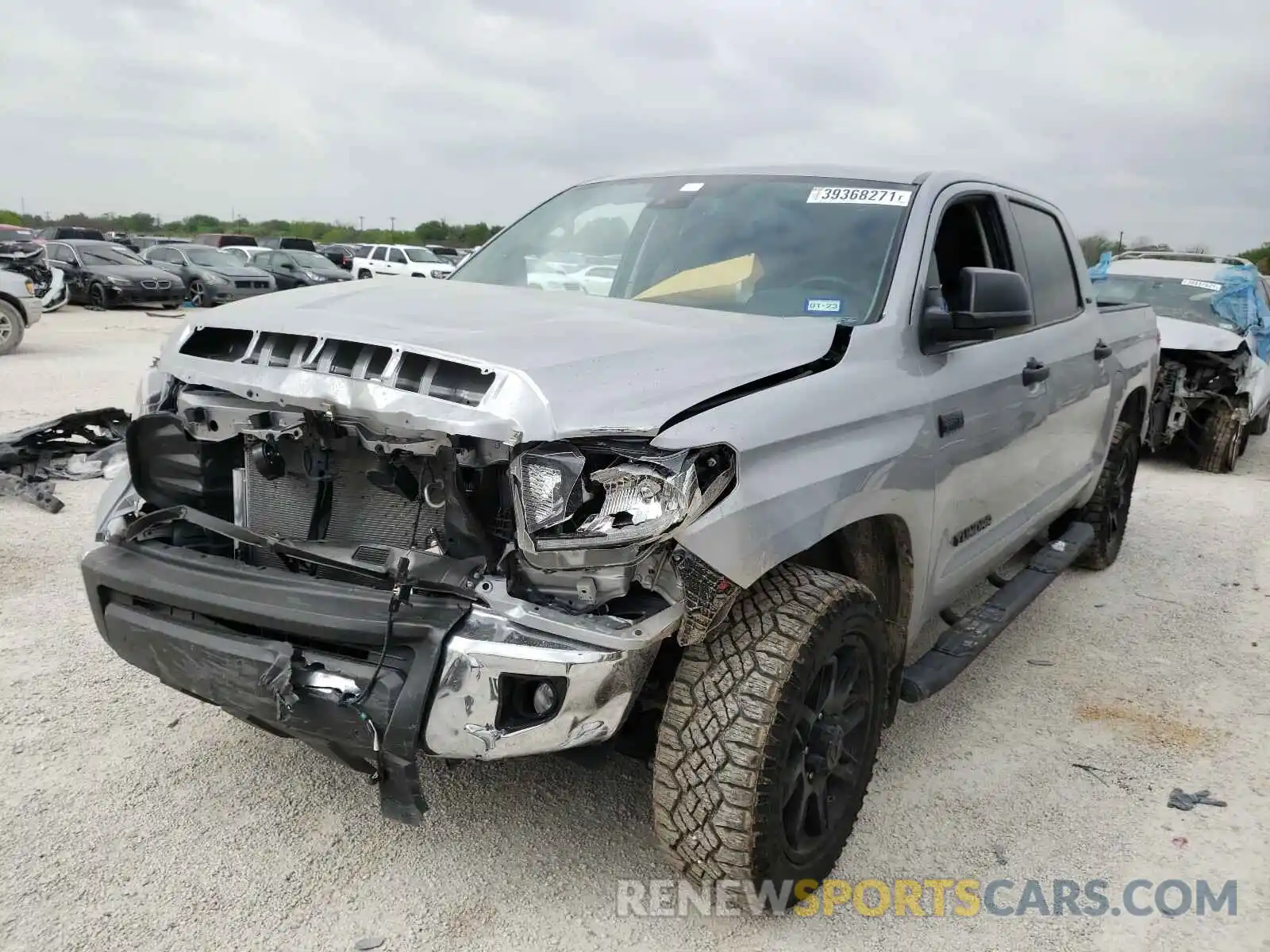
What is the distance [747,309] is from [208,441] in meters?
1.62

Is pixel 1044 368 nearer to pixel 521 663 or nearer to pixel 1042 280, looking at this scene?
pixel 1042 280

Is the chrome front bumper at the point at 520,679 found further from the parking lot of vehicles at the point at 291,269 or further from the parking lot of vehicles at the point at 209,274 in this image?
the parking lot of vehicles at the point at 291,269

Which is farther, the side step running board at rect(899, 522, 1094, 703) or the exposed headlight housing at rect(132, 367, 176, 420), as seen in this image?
the side step running board at rect(899, 522, 1094, 703)

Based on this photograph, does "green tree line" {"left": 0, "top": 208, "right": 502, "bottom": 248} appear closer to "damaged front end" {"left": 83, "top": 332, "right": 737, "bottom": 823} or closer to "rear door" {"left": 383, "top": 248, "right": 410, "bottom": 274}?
"rear door" {"left": 383, "top": 248, "right": 410, "bottom": 274}

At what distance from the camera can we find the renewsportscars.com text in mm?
2584

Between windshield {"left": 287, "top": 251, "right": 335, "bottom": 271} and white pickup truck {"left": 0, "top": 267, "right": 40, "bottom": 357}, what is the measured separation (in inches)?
464

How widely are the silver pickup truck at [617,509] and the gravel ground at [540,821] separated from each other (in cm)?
29

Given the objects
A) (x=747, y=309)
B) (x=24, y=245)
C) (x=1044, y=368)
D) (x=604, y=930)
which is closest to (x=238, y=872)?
(x=604, y=930)

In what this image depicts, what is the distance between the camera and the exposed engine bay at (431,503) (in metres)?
2.09

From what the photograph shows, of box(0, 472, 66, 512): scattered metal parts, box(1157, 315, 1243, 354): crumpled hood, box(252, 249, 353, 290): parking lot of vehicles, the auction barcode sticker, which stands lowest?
box(0, 472, 66, 512): scattered metal parts

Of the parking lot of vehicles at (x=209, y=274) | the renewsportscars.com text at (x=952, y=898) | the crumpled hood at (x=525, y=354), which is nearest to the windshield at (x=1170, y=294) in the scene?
the renewsportscars.com text at (x=952, y=898)

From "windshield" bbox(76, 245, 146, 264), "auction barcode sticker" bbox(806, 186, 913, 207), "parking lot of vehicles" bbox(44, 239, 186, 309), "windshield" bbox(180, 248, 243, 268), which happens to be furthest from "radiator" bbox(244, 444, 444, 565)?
"windshield" bbox(180, 248, 243, 268)

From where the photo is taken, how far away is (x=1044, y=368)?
3.75 m

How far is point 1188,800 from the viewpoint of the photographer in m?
3.19
